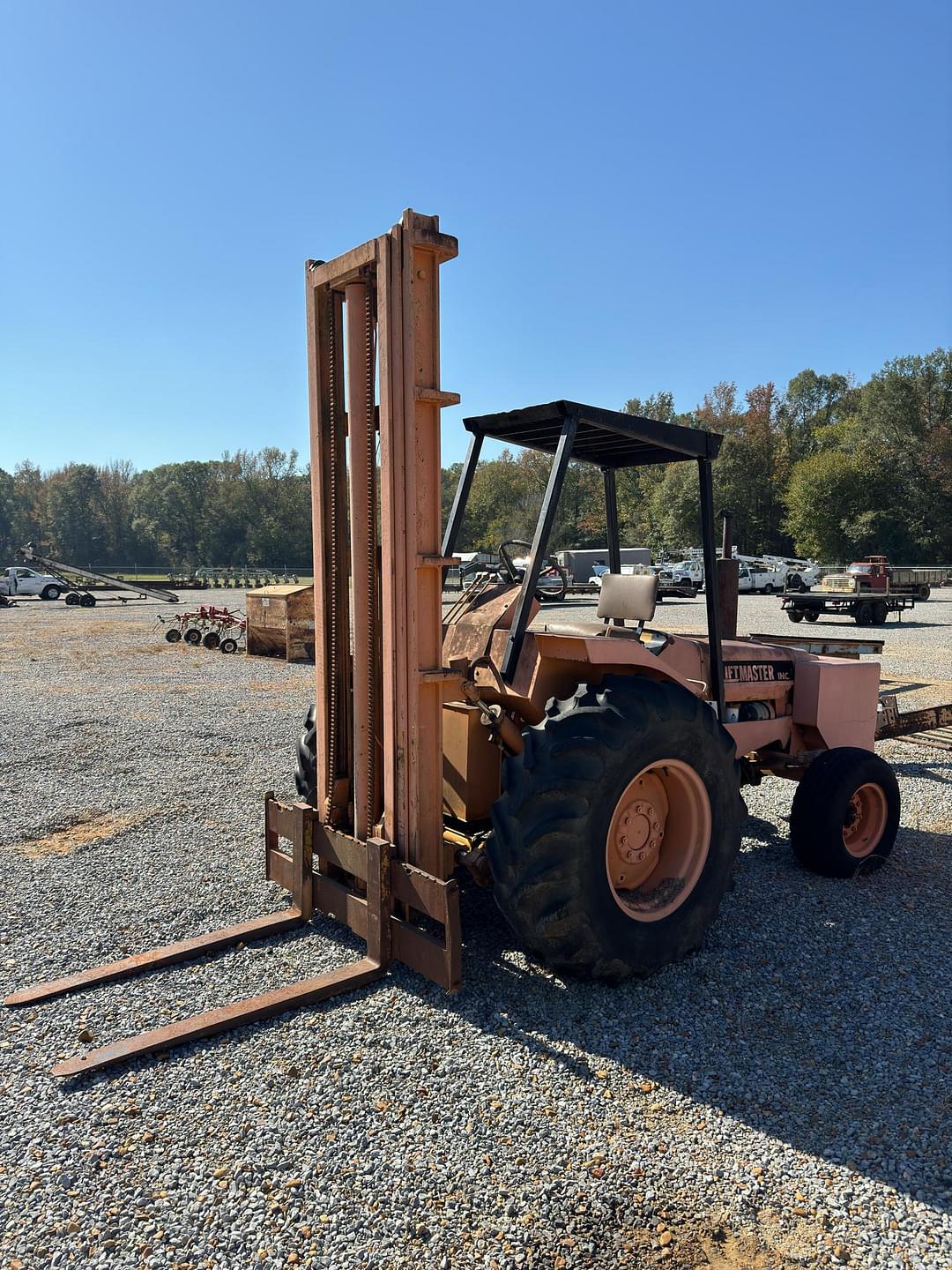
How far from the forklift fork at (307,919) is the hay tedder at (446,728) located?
1cm

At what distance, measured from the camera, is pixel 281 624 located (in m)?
16.7

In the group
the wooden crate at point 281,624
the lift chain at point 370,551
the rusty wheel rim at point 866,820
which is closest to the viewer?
the lift chain at point 370,551

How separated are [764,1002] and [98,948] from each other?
11.2 feet

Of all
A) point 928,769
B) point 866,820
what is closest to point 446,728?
point 866,820

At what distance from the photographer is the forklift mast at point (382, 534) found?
3.72 m

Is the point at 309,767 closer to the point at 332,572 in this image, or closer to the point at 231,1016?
the point at 332,572

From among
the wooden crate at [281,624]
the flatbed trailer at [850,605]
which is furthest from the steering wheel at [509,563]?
the flatbed trailer at [850,605]

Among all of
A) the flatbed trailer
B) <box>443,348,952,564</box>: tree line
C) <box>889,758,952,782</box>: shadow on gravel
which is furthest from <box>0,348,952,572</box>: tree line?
<box>889,758,952,782</box>: shadow on gravel

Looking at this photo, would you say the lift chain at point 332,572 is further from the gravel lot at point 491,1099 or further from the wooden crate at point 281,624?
the wooden crate at point 281,624

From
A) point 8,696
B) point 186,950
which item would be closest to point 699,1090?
point 186,950

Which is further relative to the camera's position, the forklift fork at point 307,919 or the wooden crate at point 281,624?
the wooden crate at point 281,624

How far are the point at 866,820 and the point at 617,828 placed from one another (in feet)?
8.24

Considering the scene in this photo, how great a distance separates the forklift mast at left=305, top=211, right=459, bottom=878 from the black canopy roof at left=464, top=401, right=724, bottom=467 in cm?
86

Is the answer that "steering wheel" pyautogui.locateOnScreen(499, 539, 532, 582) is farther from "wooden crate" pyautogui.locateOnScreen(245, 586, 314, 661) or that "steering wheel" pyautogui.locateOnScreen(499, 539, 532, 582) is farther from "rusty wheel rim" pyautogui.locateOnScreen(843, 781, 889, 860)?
"wooden crate" pyautogui.locateOnScreen(245, 586, 314, 661)
